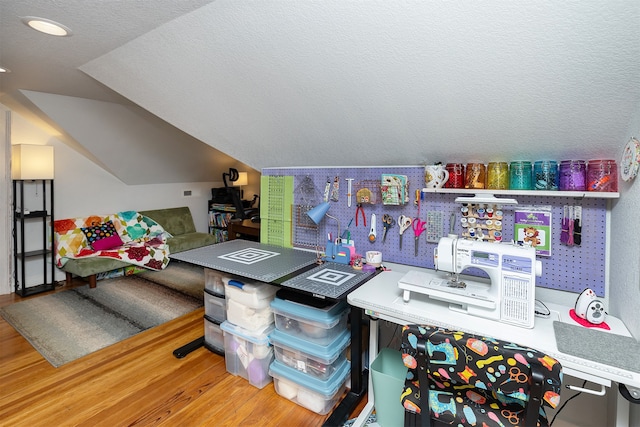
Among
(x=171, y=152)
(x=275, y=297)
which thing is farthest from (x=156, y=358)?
(x=171, y=152)

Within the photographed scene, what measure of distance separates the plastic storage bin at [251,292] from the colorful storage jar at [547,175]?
1.56m

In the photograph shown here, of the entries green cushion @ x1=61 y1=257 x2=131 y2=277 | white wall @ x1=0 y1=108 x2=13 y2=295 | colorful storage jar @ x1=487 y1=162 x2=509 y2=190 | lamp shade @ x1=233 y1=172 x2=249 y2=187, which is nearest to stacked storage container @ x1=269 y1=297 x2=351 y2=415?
colorful storage jar @ x1=487 y1=162 x2=509 y2=190

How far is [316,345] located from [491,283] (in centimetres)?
94

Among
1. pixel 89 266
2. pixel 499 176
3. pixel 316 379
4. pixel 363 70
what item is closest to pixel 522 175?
pixel 499 176

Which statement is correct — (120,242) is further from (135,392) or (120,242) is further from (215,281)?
(135,392)

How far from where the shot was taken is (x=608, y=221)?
4.83 feet

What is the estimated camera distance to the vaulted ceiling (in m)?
1.10

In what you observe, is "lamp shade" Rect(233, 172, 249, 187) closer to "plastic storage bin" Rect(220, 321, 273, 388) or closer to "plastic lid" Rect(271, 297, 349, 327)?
"plastic storage bin" Rect(220, 321, 273, 388)

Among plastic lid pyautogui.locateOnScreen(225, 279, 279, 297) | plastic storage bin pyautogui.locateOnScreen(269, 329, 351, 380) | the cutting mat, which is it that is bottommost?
plastic storage bin pyautogui.locateOnScreen(269, 329, 351, 380)

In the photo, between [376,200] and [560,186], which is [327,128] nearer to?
[376,200]

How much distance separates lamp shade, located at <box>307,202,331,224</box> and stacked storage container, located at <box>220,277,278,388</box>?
1.76 ft

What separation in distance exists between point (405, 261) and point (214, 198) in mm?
4497

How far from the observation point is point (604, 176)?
1.39m

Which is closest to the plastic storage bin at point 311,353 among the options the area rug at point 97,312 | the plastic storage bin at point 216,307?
the plastic storage bin at point 216,307
